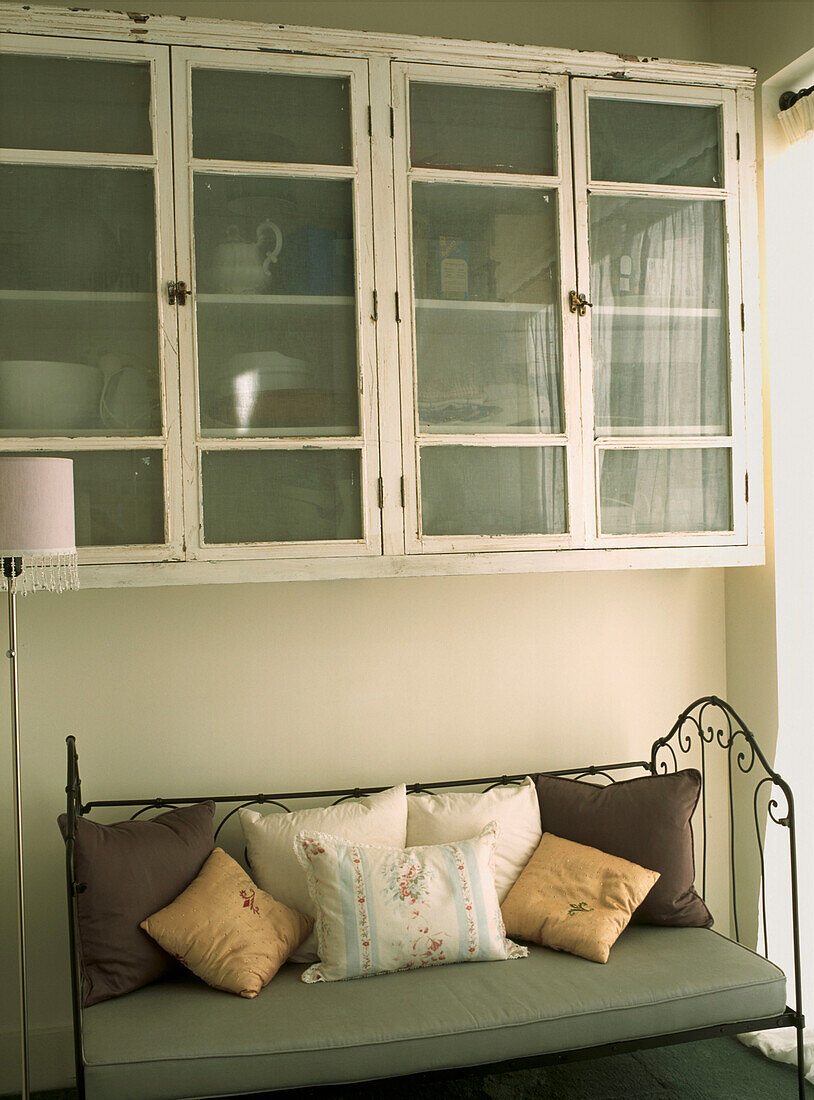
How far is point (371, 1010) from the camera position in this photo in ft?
6.55

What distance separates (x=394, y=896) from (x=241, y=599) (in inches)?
35.6

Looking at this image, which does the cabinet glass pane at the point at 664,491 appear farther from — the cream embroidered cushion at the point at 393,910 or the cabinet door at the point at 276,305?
the cream embroidered cushion at the point at 393,910

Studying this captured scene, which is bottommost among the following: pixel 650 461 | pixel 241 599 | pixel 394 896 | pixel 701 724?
pixel 394 896

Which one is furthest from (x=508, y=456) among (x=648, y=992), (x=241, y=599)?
(x=648, y=992)

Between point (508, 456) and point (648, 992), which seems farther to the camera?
point (508, 456)

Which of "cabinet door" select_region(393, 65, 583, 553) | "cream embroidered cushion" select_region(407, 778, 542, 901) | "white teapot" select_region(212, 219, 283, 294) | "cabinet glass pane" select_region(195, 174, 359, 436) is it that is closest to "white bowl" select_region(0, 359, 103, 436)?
"cabinet glass pane" select_region(195, 174, 359, 436)

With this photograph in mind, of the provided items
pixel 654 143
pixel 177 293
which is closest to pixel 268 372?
pixel 177 293

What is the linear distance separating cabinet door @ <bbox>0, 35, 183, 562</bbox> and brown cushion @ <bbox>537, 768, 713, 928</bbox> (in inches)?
49.4

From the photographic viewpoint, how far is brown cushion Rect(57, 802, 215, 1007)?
2.09 m

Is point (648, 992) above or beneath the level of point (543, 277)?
beneath

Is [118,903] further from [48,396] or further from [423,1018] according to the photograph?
[48,396]

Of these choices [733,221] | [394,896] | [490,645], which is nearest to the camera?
[394,896]

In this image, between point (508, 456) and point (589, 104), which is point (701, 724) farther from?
point (589, 104)

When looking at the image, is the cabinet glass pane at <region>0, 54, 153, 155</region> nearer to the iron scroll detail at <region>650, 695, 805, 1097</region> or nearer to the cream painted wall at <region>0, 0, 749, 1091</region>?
the cream painted wall at <region>0, 0, 749, 1091</region>
